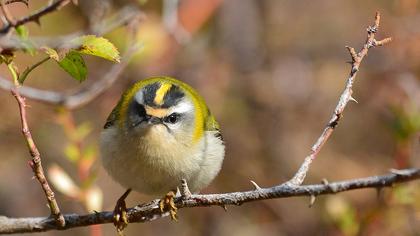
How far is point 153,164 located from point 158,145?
104 millimetres

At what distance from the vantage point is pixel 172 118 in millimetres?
3500

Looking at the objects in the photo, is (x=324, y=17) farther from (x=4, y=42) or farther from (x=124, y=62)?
(x=4, y=42)

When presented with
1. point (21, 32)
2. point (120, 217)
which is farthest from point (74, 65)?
point (120, 217)

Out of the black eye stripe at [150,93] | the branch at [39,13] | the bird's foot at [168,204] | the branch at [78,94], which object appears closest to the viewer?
the branch at [39,13]

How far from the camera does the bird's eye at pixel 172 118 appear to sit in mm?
3457

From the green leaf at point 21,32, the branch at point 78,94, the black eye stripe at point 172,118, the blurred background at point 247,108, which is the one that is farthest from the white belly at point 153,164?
the blurred background at point 247,108

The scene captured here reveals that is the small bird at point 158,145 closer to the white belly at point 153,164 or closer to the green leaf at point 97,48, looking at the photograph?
the white belly at point 153,164

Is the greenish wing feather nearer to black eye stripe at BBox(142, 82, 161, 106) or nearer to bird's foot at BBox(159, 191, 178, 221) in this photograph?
black eye stripe at BBox(142, 82, 161, 106)

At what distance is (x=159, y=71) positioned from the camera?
5.43 metres

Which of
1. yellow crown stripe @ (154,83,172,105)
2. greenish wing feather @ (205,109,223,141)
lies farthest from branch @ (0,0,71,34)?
greenish wing feather @ (205,109,223,141)

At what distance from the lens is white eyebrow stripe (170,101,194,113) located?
11.5 ft

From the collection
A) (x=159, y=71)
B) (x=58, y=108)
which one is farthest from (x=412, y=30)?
(x=58, y=108)

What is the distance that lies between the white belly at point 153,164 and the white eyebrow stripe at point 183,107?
0.20 m

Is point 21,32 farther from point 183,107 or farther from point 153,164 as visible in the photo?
point 183,107
